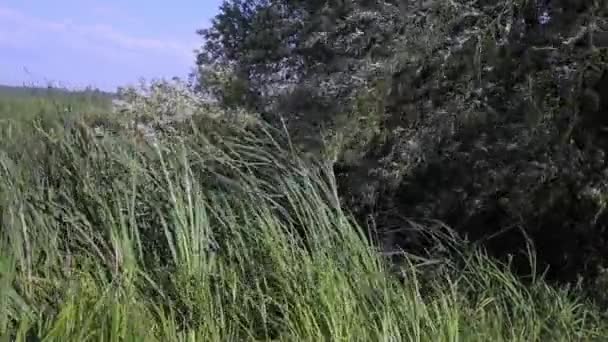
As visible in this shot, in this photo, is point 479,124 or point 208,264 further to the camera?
point 479,124

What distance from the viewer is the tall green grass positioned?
4598 mm

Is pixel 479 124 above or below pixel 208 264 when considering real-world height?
above

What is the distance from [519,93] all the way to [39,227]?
3342 millimetres

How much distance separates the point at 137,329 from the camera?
14.3ft

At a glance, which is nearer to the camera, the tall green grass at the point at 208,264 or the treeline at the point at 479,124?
the tall green grass at the point at 208,264

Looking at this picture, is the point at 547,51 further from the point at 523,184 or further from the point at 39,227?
the point at 39,227

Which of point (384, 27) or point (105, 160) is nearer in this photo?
point (105, 160)

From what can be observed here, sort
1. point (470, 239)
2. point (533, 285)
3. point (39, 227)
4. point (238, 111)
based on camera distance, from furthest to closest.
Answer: point (238, 111), point (470, 239), point (533, 285), point (39, 227)

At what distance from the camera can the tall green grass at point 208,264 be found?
460cm

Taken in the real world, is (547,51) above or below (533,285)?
above

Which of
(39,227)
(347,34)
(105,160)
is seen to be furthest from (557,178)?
(39,227)

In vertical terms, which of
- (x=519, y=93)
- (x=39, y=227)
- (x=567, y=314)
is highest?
(x=519, y=93)

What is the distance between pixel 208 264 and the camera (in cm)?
496

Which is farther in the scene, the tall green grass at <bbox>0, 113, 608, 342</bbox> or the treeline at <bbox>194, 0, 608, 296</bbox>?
the treeline at <bbox>194, 0, 608, 296</bbox>
